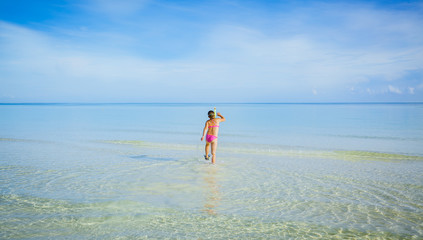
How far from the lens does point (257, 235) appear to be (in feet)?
18.3

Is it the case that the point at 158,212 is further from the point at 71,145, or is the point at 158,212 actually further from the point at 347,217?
the point at 71,145

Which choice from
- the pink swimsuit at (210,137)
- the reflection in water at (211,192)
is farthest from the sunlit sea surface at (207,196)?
the pink swimsuit at (210,137)

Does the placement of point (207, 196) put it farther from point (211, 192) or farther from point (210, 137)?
point (210, 137)

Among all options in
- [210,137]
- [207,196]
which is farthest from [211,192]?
[210,137]

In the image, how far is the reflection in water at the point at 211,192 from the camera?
691 centimetres

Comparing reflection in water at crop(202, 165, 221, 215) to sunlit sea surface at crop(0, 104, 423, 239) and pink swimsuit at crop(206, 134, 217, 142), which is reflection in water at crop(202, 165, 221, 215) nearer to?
sunlit sea surface at crop(0, 104, 423, 239)

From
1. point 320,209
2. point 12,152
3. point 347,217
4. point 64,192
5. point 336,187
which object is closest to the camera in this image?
point 347,217

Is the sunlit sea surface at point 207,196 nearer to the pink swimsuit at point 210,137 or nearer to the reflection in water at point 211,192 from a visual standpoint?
the reflection in water at point 211,192

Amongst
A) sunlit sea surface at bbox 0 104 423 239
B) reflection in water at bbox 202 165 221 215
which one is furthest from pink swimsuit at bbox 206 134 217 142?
reflection in water at bbox 202 165 221 215

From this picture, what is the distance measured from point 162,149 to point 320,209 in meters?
11.2

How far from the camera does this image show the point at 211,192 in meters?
8.16

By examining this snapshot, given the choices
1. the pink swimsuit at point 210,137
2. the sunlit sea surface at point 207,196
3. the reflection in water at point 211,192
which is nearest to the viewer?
the sunlit sea surface at point 207,196

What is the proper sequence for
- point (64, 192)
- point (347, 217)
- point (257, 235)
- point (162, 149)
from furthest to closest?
point (162, 149) < point (64, 192) < point (347, 217) < point (257, 235)

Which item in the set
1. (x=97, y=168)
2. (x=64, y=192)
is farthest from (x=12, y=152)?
(x=64, y=192)
